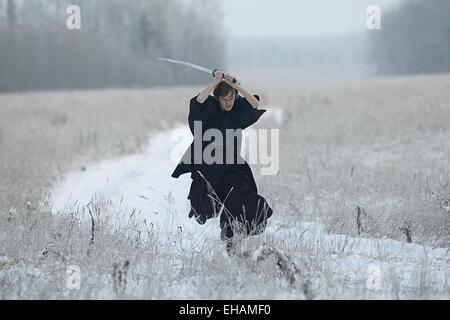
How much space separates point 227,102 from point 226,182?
27.9 inches

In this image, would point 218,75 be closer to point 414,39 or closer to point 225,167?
point 225,167

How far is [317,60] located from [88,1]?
98.4 meters

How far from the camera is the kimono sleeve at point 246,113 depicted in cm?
500

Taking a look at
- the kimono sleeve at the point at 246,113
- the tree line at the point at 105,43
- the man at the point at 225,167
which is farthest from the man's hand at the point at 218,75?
the tree line at the point at 105,43

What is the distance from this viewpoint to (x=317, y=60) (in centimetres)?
13775

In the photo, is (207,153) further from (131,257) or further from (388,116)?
(388,116)

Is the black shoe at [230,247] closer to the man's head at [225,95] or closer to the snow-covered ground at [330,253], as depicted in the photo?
the snow-covered ground at [330,253]

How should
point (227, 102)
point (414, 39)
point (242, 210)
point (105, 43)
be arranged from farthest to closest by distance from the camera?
point (414, 39) → point (105, 43) → point (227, 102) → point (242, 210)

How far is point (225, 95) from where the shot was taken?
191 inches

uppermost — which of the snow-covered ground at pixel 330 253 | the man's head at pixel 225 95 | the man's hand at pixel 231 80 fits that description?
the man's hand at pixel 231 80

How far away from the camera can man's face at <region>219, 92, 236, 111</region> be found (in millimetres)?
4871

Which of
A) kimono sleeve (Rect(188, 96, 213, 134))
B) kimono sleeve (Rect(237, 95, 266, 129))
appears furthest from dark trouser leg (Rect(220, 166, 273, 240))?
kimono sleeve (Rect(188, 96, 213, 134))

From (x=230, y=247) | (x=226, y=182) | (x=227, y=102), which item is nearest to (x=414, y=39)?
(x=227, y=102)
